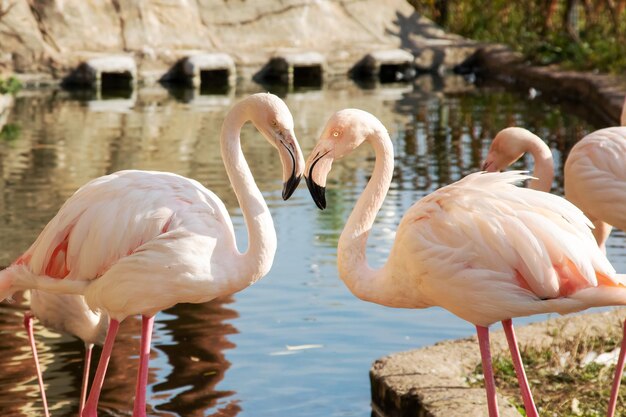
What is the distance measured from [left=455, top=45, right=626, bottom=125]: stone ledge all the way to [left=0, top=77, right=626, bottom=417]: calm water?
1.37 ft

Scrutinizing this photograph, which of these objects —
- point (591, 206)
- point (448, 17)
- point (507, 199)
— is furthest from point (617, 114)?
point (448, 17)

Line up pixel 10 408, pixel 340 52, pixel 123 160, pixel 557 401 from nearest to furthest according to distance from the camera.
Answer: pixel 557 401 < pixel 10 408 < pixel 123 160 < pixel 340 52

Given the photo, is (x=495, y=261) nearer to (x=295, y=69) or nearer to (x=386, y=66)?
(x=295, y=69)

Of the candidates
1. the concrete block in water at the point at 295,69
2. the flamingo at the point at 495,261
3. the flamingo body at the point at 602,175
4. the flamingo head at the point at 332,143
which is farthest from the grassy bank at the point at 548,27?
the flamingo at the point at 495,261

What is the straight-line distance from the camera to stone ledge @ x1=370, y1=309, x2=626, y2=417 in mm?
3902

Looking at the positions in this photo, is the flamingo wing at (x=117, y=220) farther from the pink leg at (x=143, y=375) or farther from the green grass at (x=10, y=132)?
the green grass at (x=10, y=132)

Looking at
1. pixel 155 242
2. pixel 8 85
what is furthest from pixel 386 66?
pixel 155 242

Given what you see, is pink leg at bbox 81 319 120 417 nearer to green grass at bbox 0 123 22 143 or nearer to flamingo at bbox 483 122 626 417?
flamingo at bbox 483 122 626 417

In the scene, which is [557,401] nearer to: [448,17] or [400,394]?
[400,394]

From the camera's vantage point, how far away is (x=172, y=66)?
1862 centimetres

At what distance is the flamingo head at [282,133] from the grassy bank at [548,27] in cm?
1221

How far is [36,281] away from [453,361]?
1.67 meters

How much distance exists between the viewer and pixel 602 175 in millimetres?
4211

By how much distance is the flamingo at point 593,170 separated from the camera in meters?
4.19
